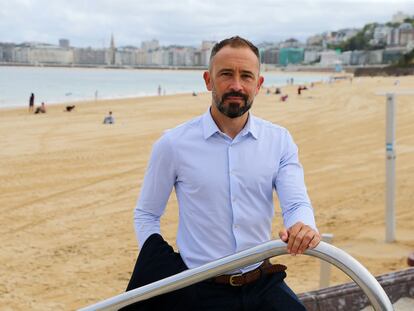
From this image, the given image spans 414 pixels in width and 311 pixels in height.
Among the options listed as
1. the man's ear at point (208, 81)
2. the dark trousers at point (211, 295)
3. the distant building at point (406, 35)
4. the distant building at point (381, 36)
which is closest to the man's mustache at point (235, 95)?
the man's ear at point (208, 81)

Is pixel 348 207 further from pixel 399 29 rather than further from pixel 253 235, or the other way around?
pixel 399 29

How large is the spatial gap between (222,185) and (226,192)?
0.09 ft

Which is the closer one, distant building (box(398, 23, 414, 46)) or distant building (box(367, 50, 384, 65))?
distant building (box(367, 50, 384, 65))

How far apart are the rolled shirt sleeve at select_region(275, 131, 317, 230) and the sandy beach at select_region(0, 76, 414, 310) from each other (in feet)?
11.6

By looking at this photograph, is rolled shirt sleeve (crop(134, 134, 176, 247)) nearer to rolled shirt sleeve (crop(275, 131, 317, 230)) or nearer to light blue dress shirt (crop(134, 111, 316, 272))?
light blue dress shirt (crop(134, 111, 316, 272))

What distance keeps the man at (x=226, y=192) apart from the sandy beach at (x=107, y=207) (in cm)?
355

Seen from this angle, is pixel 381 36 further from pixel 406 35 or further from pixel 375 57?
pixel 375 57

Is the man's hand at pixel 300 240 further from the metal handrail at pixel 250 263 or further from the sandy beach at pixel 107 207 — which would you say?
the sandy beach at pixel 107 207

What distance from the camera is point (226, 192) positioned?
2.05 metres

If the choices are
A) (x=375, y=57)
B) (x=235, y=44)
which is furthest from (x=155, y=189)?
(x=375, y=57)

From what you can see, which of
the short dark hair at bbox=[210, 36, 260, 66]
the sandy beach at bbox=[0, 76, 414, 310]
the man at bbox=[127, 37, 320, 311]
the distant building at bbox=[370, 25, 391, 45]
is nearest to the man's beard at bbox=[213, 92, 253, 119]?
the man at bbox=[127, 37, 320, 311]

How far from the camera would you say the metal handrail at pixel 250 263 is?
5.70ft

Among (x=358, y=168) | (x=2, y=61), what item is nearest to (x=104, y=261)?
(x=358, y=168)

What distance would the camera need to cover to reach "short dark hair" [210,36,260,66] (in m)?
2.06
